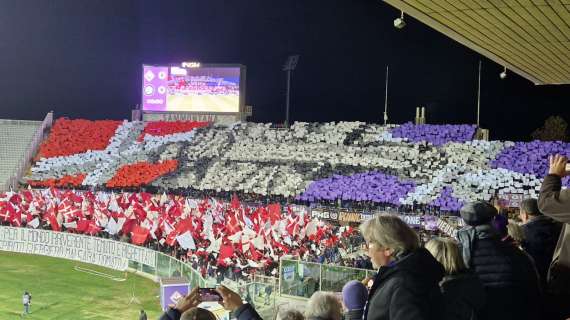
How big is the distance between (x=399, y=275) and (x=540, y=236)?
9.74ft

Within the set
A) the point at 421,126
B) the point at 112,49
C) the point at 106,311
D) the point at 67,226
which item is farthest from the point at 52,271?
the point at 112,49

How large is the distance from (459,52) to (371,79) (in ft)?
19.0

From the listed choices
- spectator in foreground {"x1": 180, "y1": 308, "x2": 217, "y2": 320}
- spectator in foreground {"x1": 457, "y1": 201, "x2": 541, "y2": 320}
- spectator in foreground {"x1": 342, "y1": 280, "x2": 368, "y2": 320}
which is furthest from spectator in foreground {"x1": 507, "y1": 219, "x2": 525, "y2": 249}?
spectator in foreground {"x1": 180, "y1": 308, "x2": 217, "y2": 320}

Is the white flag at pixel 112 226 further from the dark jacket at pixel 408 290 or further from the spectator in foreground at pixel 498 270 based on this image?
the dark jacket at pixel 408 290

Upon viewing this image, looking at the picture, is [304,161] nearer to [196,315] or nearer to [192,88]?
[192,88]

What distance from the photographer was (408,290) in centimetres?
305

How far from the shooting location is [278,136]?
1419 inches

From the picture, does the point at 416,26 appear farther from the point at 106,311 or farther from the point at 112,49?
the point at 106,311

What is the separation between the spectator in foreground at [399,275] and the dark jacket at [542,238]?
8.84ft

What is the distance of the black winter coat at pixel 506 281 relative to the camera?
4.41m

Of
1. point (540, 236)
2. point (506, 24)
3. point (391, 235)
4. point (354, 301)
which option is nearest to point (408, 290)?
point (391, 235)

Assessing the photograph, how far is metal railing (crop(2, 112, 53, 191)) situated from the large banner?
13.8 meters

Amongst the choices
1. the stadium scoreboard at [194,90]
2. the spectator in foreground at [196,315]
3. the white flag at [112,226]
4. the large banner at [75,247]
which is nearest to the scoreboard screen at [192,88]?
the stadium scoreboard at [194,90]

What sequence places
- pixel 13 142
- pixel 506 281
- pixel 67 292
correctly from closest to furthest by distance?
pixel 506 281 → pixel 67 292 → pixel 13 142
